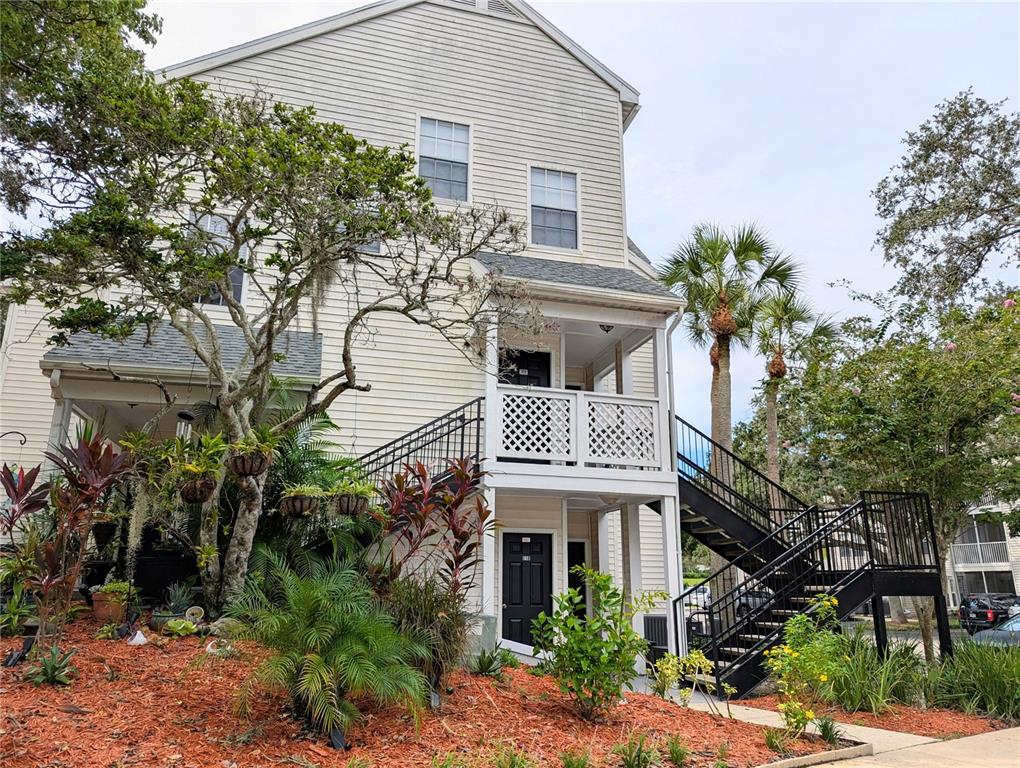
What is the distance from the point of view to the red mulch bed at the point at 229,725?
4.16m

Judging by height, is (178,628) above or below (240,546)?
below

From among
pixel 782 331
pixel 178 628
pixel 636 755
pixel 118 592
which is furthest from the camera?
pixel 782 331

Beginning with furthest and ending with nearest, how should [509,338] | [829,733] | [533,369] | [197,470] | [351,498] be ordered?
[533,369] < [509,338] < [351,498] < [197,470] < [829,733]

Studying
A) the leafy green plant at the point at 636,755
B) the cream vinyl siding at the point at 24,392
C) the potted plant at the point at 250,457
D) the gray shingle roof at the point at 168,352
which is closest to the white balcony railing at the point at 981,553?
the gray shingle roof at the point at 168,352

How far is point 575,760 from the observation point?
4750mm

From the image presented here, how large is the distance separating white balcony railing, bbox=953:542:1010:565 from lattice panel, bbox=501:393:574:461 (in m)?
36.4

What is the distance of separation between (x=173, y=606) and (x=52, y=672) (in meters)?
1.89

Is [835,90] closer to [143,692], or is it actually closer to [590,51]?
[590,51]

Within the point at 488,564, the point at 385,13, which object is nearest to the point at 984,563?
the point at 488,564

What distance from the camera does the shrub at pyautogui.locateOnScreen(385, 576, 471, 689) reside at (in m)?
5.72

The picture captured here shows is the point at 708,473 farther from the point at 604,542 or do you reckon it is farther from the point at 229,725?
the point at 229,725

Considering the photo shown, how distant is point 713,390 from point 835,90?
23.6 ft

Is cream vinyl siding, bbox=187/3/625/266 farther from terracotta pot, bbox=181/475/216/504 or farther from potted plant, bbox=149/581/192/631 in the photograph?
potted plant, bbox=149/581/192/631

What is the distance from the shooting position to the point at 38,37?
7008 millimetres
